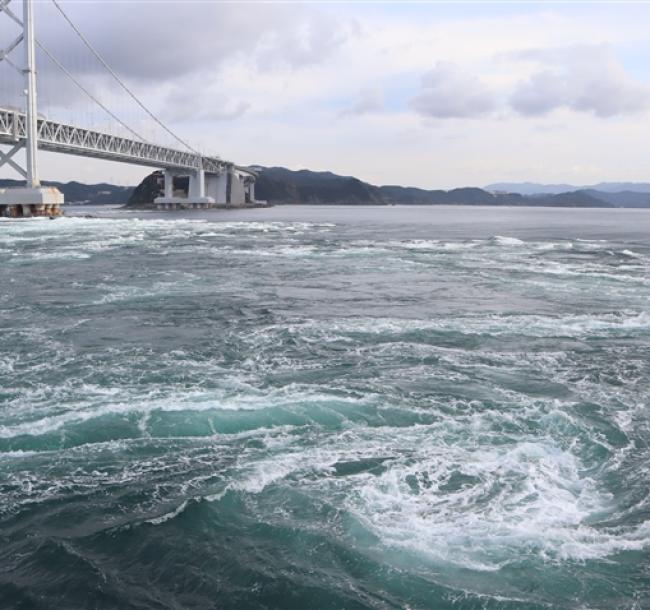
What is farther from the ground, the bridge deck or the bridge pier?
the bridge deck

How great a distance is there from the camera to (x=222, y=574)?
16.8 ft

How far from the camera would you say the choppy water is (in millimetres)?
5082

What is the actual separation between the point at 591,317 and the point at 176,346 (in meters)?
9.64

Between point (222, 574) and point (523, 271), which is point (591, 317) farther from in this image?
point (222, 574)

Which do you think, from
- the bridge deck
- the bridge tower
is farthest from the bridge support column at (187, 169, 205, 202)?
the bridge tower

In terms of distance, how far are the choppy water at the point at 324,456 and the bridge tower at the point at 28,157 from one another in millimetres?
A: 44361

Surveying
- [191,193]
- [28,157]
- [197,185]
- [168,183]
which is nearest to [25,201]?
[28,157]

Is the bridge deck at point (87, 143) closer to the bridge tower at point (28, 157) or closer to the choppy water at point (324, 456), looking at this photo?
the bridge tower at point (28, 157)

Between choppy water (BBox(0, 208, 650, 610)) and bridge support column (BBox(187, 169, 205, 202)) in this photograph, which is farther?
bridge support column (BBox(187, 169, 205, 202))

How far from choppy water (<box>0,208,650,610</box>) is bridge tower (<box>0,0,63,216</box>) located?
146 feet

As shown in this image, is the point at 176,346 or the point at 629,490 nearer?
the point at 629,490

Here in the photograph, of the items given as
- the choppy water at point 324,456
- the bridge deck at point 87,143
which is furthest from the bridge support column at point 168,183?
the choppy water at point 324,456

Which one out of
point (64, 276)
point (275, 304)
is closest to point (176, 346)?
point (275, 304)

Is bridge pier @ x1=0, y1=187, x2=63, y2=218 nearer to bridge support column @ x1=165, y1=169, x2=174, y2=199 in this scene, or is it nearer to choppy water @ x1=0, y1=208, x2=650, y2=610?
choppy water @ x1=0, y1=208, x2=650, y2=610
